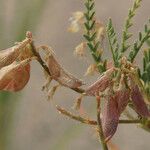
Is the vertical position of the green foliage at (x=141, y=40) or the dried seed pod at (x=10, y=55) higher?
the dried seed pod at (x=10, y=55)

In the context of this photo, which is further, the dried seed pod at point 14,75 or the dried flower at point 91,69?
the dried flower at point 91,69

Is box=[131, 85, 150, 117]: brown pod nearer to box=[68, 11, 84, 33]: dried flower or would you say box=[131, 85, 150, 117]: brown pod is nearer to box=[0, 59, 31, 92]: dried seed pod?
box=[0, 59, 31, 92]: dried seed pod

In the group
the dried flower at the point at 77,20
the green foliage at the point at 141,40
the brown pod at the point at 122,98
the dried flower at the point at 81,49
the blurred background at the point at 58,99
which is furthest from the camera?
the blurred background at the point at 58,99

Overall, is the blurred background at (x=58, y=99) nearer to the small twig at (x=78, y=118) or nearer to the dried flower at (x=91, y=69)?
the dried flower at (x=91, y=69)

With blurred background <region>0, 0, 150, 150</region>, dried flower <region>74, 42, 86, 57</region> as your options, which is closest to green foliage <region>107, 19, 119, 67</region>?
dried flower <region>74, 42, 86, 57</region>

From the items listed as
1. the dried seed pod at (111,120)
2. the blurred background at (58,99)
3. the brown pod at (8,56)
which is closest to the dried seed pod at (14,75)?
the brown pod at (8,56)

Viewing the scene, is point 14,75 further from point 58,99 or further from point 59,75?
point 58,99


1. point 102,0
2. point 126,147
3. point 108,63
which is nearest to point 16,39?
point 108,63
